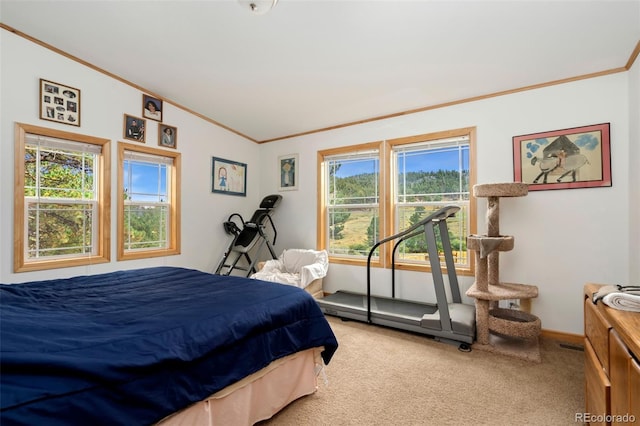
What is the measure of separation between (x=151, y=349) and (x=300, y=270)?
2.89m

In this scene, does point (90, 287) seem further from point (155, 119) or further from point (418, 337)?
point (418, 337)

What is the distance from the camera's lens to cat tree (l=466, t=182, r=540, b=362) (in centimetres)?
250

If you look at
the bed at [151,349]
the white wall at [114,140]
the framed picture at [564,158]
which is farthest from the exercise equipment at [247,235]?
the framed picture at [564,158]

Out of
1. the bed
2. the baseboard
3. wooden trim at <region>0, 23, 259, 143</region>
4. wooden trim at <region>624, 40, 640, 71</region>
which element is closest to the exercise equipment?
wooden trim at <region>0, 23, 259, 143</region>

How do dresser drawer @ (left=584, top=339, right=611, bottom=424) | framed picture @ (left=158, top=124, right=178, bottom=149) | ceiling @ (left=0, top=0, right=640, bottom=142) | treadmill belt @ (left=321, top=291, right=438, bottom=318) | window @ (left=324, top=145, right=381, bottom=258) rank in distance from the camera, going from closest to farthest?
dresser drawer @ (left=584, top=339, right=611, bottom=424), ceiling @ (left=0, top=0, right=640, bottom=142), treadmill belt @ (left=321, top=291, right=438, bottom=318), framed picture @ (left=158, top=124, right=178, bottom=149), window @ (left=324, top=145, right=381, bottom=258)

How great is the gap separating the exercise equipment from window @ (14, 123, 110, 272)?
5.06 feet

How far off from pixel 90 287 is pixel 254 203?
3148 mm

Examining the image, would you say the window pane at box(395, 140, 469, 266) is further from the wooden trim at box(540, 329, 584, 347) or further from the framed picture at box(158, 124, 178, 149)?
the framed picture at box(158, 124, 178, 149)

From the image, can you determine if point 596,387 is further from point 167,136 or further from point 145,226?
point 167,136

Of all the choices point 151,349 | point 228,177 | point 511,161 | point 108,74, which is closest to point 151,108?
point 108,74

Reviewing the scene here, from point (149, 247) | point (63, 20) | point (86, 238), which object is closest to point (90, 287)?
point (86, 238)

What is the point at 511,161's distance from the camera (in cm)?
306

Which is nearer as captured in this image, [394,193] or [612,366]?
[612,366]

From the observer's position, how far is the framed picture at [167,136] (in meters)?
3.72
